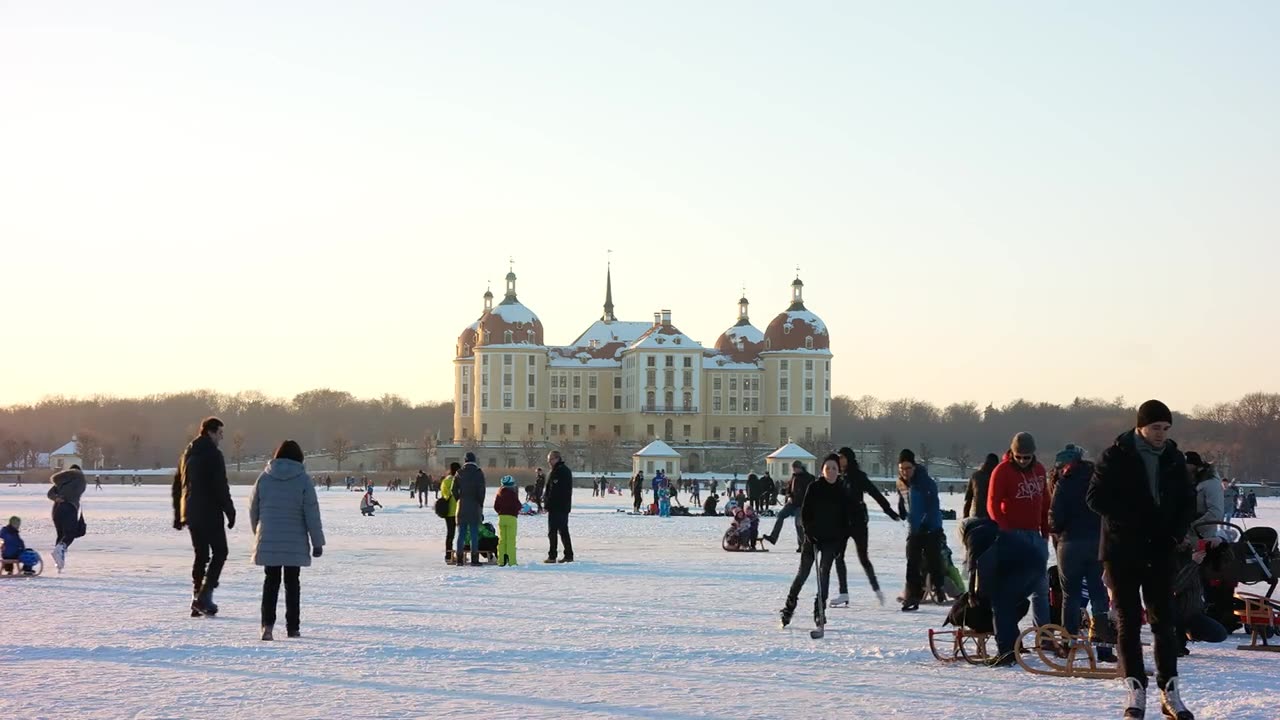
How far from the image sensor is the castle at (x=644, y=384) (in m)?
107

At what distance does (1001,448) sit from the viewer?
136500 millimetres

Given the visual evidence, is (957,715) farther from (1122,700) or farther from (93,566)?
(93,566)

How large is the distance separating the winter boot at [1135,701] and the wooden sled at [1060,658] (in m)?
1.36

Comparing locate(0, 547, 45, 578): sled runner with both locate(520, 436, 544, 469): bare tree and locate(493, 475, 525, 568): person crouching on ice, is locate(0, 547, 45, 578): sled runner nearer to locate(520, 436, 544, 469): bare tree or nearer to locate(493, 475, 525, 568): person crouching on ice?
locate(493, 475, 525, 568): person crouching on ice

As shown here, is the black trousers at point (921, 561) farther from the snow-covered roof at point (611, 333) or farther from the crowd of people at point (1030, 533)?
the snow-covered roof at point (611, 333)

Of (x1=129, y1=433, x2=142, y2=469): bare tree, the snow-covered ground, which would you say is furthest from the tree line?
the snow-covered ground

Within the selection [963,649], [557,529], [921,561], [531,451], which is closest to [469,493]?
[557,529]

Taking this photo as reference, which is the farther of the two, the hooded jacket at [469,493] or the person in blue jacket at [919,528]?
the hooded jacket at [469,493]

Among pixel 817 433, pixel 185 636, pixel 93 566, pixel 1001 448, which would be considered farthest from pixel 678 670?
pixel 1001 448

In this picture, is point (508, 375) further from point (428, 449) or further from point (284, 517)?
point (284, 517)

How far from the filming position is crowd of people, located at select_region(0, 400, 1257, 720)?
7.09 meters

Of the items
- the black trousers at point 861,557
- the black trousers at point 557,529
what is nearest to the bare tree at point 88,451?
the black trousers at point 557,529

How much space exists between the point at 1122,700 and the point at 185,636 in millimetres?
5545

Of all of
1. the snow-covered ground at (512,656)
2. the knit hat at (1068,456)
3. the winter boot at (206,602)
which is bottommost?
the snow-covered ground at (512,656)
